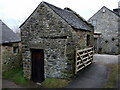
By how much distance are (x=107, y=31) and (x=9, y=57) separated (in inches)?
637

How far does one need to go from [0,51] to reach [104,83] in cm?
999

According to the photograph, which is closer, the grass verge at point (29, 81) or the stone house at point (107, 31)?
the grass verge at point (29, 81)

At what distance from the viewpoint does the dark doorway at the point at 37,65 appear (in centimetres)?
1228

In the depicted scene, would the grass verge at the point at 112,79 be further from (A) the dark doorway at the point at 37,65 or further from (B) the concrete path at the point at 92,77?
(A) the dark doorway at the point at 37,65

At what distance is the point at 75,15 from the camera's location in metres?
15.2

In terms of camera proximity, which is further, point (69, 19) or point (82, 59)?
point (69, 19)

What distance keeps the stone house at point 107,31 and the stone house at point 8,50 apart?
12868 millimetres

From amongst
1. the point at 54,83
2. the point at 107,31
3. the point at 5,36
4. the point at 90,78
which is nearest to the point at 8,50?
the point at 5,36

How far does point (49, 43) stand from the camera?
11.6m

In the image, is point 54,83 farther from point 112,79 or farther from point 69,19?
point 69,19

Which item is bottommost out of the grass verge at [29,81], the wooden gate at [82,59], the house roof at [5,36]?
the grass verge at [29,81]

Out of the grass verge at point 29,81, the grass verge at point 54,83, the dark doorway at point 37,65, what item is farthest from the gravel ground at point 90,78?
the dark doorway at point 37,65

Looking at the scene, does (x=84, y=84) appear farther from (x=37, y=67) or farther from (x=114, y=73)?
(x=37, y=67)

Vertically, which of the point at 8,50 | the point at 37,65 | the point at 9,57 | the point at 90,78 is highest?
the point at 8,50
